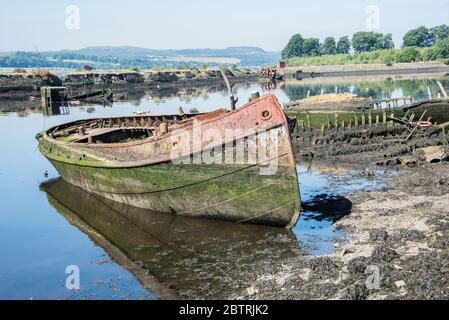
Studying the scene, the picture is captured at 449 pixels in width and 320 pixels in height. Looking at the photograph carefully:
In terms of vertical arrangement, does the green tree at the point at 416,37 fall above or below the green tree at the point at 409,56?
above

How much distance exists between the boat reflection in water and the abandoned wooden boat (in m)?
0.52

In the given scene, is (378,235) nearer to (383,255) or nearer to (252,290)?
(383,255)

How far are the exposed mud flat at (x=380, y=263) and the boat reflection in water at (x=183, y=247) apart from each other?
77cm

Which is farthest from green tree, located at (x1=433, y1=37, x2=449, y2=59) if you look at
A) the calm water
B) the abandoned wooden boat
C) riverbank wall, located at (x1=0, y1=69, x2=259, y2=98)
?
the abandoned wooden boat

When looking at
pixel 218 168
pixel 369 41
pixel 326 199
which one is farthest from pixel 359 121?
pixel 369 41

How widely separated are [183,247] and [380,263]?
5.42 meters

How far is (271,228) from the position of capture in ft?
48.9

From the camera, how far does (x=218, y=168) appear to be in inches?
583

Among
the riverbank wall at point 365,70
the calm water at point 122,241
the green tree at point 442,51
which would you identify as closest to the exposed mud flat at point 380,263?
the calm water at point 122,241

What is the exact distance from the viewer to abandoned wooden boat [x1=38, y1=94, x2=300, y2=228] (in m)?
14.0

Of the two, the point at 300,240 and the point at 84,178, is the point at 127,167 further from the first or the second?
the point at 300,240

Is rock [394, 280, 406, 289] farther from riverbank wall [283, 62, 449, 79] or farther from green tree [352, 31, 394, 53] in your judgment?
green tree [352, 31, 394, 53]

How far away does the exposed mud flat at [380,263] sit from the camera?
9.49m

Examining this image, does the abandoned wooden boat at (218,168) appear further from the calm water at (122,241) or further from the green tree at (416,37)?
the green tree at (416,37)
